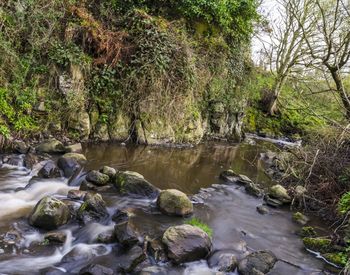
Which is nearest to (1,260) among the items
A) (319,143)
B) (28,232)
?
(28,232)

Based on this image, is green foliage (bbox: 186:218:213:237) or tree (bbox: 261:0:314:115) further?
tree (bbox: 261:0:314:115)

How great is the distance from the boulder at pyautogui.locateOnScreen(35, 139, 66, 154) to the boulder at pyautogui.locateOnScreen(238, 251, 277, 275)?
519 centimetres

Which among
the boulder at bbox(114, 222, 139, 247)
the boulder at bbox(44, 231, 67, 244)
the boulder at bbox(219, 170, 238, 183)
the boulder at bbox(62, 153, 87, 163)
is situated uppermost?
the boulder at bbox(62, 153, 87, 163)

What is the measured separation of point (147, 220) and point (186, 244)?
3.55 feet

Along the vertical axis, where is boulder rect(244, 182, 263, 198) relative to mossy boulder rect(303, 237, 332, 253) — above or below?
above

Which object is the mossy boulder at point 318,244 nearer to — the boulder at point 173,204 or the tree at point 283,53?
the boulder at point 173,204

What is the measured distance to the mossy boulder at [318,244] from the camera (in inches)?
211

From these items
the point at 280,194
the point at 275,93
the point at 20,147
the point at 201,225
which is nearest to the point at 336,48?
the point at 280,194

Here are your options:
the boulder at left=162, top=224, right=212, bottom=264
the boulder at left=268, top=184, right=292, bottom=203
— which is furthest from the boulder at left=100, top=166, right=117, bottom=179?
the boulder at left=268, top=184, right=292, bottom=203

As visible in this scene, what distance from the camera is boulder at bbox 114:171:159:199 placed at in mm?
6375

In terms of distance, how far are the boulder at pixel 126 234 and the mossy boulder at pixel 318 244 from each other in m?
2.78

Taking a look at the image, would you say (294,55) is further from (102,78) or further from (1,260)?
(1,260)

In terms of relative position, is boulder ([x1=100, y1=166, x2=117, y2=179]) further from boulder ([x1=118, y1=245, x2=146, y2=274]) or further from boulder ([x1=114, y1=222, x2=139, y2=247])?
boulder ([x1=118, y1=245, x2=146, y2=274])

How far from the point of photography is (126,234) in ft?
15.1
